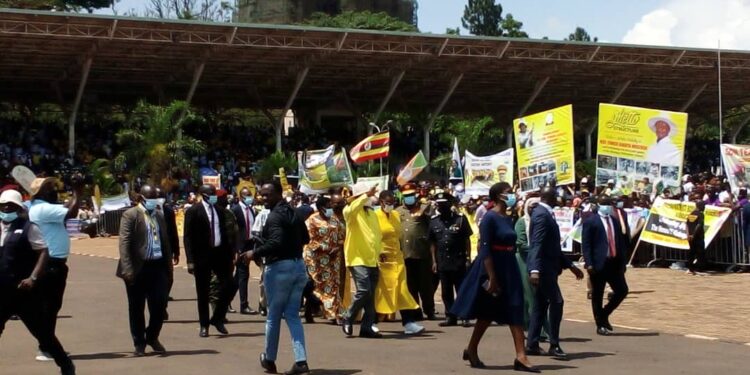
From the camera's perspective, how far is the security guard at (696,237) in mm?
21688

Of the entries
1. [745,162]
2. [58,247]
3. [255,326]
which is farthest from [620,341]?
[745,162]

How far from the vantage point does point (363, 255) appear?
42.2 ft

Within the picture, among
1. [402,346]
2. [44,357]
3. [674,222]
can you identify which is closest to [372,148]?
[674,222]

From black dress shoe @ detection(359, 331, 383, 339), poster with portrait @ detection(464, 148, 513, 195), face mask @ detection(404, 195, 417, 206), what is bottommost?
black dress shoe @ detection(359, 331, 383, 339)

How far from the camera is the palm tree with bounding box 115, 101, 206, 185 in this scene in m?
42.7

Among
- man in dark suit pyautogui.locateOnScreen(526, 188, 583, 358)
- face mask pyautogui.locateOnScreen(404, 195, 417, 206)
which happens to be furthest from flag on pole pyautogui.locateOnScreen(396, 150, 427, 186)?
man in dark suit pyautogui.locateOnScreen(526, 188, 583, 358)

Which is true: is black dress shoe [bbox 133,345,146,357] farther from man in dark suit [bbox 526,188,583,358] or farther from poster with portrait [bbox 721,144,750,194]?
poster with portrait [bbox 721,144,750,194]

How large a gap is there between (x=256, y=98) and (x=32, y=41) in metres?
13.4

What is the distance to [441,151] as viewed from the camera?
2158 inches

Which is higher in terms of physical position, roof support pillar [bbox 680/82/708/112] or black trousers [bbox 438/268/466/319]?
roof support pillar [bbox 680/82/708/112]

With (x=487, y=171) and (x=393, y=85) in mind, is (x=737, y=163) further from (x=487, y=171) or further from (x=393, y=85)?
(x=393, y=85)

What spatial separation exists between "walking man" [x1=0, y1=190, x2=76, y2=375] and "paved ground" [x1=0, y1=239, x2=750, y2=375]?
0.77 meters

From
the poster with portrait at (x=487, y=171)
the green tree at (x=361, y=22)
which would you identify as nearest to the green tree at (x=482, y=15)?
the green tree at (x=361, y=22)

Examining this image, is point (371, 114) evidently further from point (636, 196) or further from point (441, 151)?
point (636, 196)
